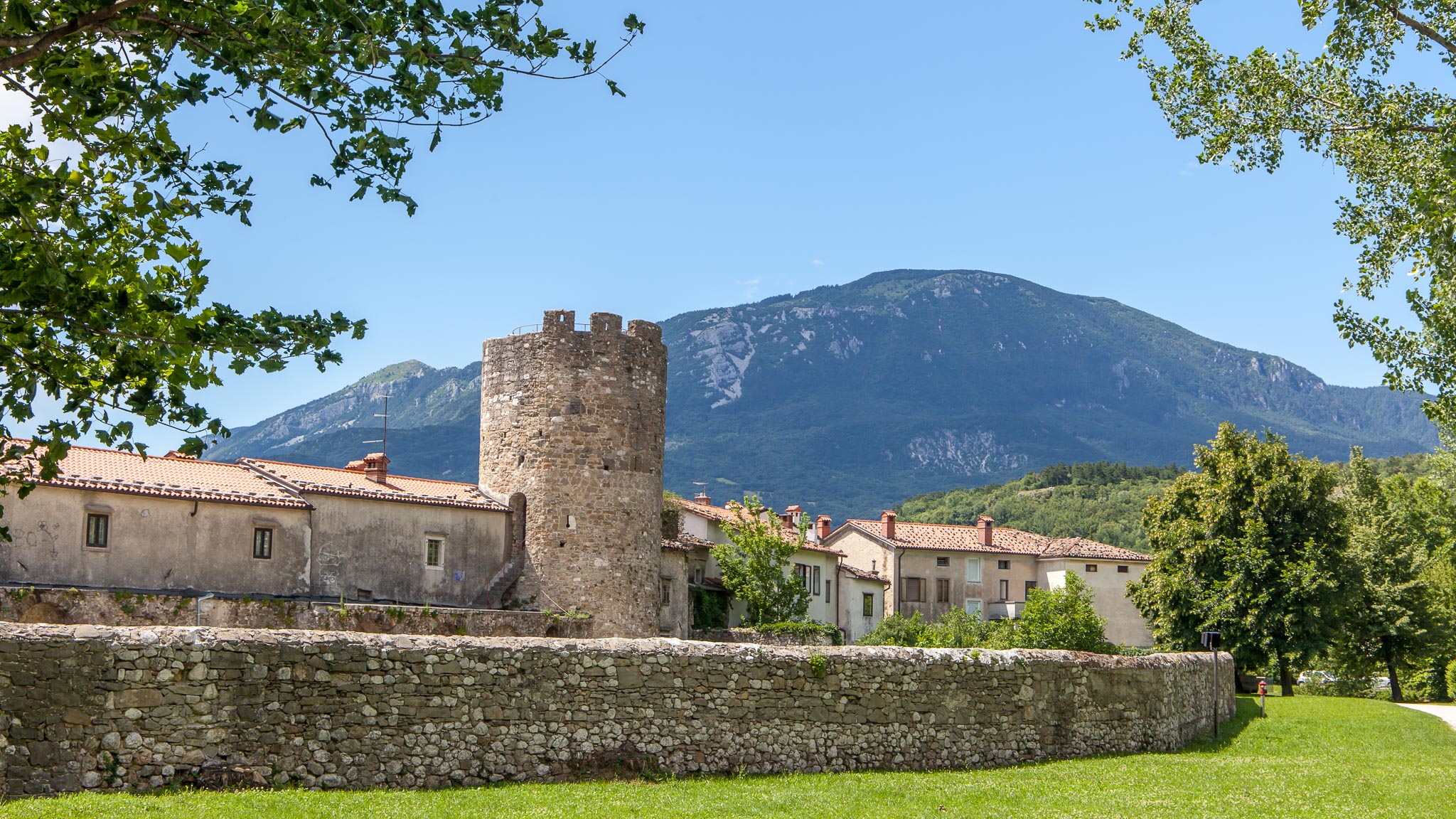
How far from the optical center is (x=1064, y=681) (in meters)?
22.1

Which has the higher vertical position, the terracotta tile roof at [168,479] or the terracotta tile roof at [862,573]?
the terracotta tile roof at [168,479]

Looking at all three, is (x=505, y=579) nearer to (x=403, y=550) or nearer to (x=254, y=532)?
(x=403, y=550)

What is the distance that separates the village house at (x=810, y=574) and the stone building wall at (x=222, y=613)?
20.9m

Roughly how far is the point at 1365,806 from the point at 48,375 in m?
16.9

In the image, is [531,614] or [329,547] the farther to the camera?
[329,547]

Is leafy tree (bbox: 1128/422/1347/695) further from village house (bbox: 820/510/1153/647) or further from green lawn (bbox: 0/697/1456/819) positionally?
village house (bbox: 820/510/1153/647)

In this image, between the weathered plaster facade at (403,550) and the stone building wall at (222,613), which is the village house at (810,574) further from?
the stone building wall at (222,613)

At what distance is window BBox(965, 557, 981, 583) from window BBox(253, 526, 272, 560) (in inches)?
1933

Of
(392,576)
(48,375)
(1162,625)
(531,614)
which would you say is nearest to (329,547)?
(392,576)

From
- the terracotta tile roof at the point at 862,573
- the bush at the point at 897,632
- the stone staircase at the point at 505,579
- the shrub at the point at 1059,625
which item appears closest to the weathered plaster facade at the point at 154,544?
the stone staircase at the point at 505,579

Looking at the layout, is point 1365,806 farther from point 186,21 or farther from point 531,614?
point 531,614

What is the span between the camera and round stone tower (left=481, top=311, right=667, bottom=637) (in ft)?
115

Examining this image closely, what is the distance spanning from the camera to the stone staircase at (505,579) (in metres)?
35.8

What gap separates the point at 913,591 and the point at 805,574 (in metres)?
15.3
